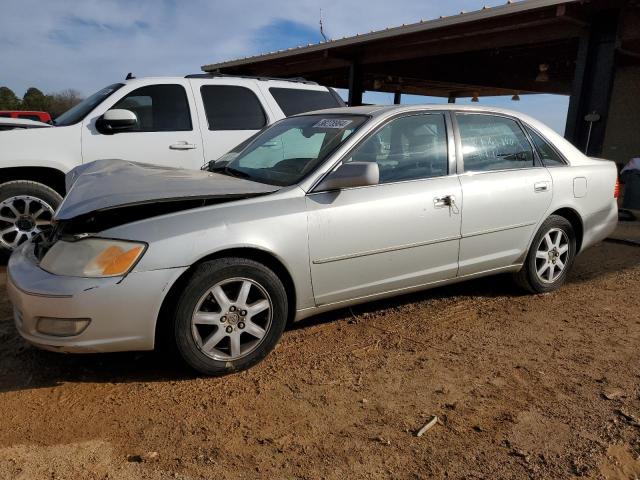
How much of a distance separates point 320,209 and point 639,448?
202 centimetres

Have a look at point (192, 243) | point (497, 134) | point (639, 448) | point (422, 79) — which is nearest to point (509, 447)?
point (639, 448)

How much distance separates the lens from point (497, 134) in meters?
4.24

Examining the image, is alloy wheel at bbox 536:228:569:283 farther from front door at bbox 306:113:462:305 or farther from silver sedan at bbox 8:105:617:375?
front door at bbox 306:113:462:305

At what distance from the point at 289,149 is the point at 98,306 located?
1.85m

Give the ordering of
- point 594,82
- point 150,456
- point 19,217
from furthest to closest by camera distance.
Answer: point 594,82, point 19,217, point 150,456

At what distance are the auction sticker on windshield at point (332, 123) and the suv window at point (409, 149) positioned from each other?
27 cm

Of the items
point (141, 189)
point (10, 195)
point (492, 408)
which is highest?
point (141, 189)

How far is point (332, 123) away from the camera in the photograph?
3.87 m

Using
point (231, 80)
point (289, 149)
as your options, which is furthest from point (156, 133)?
point (289, 149)

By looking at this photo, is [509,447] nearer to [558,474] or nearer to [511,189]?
[558,474]

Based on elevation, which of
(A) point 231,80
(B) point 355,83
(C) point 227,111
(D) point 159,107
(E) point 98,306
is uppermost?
(A) point 231,80

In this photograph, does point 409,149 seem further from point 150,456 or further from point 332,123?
point 150,456

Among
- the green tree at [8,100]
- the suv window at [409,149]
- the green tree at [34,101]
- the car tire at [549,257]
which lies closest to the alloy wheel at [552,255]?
the car tire at [549,257]

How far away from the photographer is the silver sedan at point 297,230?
2.76m
